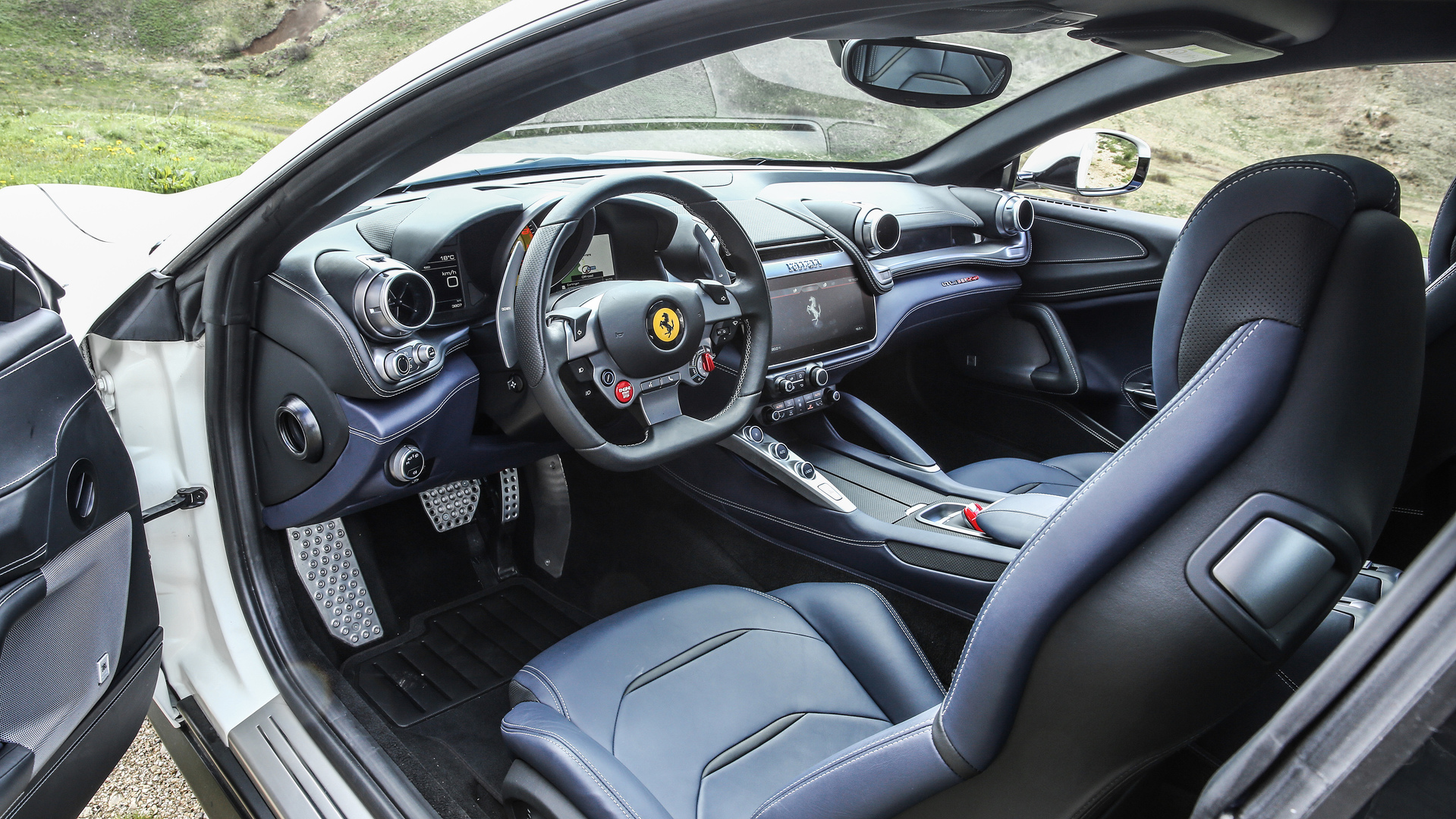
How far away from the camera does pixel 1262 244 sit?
723 millimetres

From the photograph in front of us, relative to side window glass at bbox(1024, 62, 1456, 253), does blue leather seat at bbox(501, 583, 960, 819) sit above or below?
below

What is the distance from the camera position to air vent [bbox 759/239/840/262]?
2.42 m

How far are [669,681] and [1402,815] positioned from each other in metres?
1.09

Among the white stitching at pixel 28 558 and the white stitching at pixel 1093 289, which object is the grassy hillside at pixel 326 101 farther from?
the white stitching at pixel 28 558

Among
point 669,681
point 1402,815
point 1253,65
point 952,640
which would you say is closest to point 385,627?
point 669,681

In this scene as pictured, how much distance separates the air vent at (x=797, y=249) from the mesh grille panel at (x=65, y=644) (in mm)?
1620

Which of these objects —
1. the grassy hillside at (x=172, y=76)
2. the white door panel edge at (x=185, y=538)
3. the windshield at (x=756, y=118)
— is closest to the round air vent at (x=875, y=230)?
the windshield at (x=756, y=118)

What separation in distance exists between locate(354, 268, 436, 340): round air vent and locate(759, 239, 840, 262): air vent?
101cm

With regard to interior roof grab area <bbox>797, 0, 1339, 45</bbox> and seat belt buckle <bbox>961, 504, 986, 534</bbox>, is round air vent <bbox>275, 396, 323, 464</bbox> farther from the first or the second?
seat belt buckle <bbox>961, 504, 986, 534</bbox>

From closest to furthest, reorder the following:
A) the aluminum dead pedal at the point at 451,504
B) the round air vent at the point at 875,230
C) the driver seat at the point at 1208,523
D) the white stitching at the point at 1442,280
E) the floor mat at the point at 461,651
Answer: the driver seat at the point at 1208,523
the white stitching at the point at 1442,280
the floor mat at the point at 461,651
the aluminum dead pedal at the point at 451,504
the round air vent at the point at 875,230

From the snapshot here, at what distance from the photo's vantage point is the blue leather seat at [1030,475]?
7.76ft

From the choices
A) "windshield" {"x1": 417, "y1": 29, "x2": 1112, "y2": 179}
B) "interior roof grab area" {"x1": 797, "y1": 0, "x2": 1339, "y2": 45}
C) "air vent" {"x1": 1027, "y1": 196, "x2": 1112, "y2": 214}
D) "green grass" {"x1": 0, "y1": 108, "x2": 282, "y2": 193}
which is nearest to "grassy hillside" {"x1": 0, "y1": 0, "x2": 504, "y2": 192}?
"green grass" {"x1": 0, "y1": 108, "x2": 282, "y2": 193}

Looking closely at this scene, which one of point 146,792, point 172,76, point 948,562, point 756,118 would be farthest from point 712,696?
point 172,76

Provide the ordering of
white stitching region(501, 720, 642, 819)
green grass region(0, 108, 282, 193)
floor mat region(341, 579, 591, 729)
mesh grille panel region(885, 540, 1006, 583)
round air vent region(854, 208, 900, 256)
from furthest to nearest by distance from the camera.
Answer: green grass region(0, 108, 282, 193)
round air vent region(854, 208, 900, 256)
floor mat region(341, 579, 591, 729)
mesh grille panel region(885, 540, 1006, 583)
white stitching region(501, 720, 642, 819)
